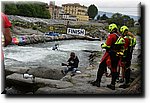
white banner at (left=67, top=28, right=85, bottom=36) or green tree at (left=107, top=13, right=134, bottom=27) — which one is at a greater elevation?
green tree at (left=107, top=13, right=134, bottom=27)

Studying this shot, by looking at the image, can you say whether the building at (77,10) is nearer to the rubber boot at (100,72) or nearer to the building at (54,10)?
the building at (54,10)

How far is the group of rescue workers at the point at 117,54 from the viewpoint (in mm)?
2818

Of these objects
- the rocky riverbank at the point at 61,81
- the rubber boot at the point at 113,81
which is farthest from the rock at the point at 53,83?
the rubber boot at the point at 113,81

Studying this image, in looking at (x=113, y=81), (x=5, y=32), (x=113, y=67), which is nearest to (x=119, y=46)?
(x=113, y=67)

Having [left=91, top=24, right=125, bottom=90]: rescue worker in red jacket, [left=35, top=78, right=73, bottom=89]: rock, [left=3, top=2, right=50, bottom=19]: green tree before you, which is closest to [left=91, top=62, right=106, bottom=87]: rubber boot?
[left=91, top=24, right=125, bottom=90]: rescue worker in red jacket

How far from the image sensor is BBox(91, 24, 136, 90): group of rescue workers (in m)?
2.82

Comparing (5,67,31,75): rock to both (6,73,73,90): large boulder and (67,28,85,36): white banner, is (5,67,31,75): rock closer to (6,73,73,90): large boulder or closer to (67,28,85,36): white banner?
(6,73,73,90): large boulder

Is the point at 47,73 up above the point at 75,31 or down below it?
below

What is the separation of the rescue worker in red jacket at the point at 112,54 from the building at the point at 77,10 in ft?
0.87

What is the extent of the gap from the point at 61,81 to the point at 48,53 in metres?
0.27

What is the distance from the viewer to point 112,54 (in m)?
2.83

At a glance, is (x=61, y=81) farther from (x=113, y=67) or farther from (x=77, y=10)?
(x=77, y=10)

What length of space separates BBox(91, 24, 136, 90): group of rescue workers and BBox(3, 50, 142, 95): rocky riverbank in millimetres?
39

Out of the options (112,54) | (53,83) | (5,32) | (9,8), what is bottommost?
(53,83)
